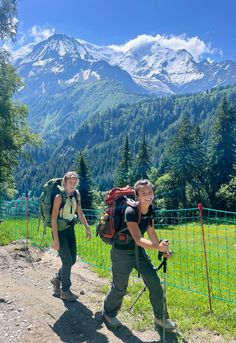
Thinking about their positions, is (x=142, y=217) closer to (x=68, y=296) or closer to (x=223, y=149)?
(x=68, y=296)

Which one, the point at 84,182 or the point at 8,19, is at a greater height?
the point at 8,19

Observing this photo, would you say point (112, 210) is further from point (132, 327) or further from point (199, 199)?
point (199, 199)

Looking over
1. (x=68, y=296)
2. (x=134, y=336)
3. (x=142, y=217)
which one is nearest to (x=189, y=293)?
(x=134, y=336)

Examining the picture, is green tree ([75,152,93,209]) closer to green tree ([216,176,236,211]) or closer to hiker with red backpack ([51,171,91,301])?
green tree ([216,176,236,211])

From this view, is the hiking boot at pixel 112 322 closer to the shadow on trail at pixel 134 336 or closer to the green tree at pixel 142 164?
the shadow on trail at pixel 134 336

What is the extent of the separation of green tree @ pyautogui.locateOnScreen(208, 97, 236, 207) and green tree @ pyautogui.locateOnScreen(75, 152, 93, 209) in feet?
56.2

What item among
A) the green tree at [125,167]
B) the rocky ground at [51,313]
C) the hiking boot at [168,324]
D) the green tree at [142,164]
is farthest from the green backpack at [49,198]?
the green tree at [125,167]

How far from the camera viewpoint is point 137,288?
8.25 meters

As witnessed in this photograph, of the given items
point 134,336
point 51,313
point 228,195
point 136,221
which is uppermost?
Result: point 228,195

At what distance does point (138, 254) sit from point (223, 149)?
50.4 metres

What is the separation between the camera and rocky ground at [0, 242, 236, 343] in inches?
244

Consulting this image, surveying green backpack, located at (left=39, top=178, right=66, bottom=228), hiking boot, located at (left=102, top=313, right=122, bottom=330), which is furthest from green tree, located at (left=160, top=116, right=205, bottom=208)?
hiking boot, located at (left=102, top=313, right=122, bottom=330)

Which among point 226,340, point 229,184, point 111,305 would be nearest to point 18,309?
point 111,305

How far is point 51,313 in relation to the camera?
23.5 feet
